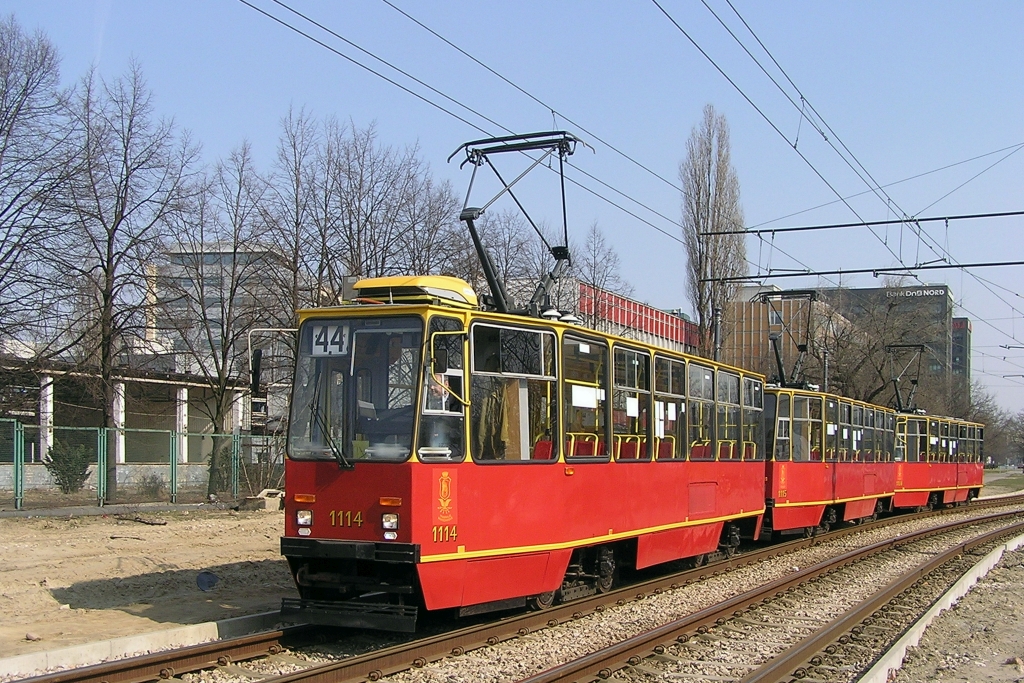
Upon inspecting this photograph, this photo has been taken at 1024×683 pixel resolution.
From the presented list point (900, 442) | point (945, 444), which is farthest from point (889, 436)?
point (945, 444)

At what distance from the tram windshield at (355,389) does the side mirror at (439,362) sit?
148 mm

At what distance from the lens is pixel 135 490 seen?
22.9m

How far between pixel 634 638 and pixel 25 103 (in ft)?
60.7

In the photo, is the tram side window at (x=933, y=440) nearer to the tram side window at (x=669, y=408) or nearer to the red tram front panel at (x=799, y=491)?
the red tram front panel at (x=799, y=491)

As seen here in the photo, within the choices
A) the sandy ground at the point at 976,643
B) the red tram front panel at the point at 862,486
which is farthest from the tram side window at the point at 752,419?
the red tram front panel at the point at 862,486

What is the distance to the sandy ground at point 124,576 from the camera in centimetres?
1030

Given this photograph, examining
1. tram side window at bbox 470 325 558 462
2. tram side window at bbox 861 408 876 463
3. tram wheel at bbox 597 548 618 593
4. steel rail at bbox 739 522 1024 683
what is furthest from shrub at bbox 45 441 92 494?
tram side window at bbox 861 408 876 463

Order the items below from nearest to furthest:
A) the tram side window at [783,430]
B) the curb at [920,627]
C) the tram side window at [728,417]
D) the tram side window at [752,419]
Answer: the curb at [920,627] < the tram side window at [728,417] < the tram side window at [752,419] < the tram side window at [783,430]

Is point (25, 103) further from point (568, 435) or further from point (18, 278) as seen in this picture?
point (568, 435)

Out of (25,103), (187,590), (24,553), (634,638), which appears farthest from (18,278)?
(634,638)

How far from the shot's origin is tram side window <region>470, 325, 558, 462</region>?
9859mm

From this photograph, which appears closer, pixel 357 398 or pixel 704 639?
pixel 357 398

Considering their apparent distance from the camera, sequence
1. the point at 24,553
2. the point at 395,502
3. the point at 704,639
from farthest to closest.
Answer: the point at 24,553
the point at 704,639
the point at 395,502

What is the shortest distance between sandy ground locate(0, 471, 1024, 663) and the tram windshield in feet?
7.89
